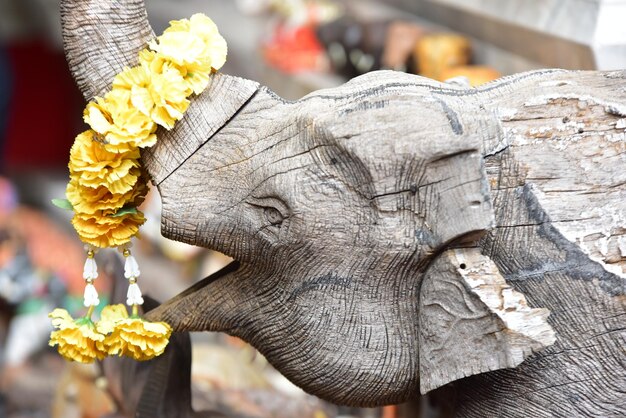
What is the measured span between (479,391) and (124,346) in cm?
48

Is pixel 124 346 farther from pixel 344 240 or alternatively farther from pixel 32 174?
pixel 32 174

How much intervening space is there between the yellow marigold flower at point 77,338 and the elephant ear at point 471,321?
457mm

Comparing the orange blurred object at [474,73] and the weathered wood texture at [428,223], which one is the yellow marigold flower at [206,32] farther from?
the orange blurred object at [474,73]

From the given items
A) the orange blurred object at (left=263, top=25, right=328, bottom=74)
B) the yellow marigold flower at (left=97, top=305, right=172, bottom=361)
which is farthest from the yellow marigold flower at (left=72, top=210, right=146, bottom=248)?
the orange blurred object at (left=263, top=25, right=328, bottom=74)

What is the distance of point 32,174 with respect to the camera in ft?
17.6

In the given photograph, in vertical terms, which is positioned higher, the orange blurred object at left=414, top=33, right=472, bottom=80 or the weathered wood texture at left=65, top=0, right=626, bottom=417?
the orange blurred object at left=414, top=33, right=472, bottom=80

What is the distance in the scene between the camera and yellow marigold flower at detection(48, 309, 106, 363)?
4.55 feet

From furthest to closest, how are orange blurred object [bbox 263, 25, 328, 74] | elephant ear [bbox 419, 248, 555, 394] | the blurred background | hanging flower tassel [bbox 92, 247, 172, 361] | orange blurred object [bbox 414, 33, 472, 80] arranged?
orange blurred object [bbox 263, 25, 328, 74]
orange blurred object [bbox 414, 33, 472, 80]
the blurred background
hanging flower tassel [bbox 92, 247, 172, 361]
elephant ear [bbox 419, 248, 555, 394]

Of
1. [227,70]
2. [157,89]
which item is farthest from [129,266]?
[227,70]

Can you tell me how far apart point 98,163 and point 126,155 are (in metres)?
0.04

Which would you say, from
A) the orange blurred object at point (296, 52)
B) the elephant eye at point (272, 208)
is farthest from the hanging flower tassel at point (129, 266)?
the orange blurred object at point (296, 52)

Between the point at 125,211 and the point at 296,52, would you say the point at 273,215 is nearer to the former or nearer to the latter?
the point at 125,211

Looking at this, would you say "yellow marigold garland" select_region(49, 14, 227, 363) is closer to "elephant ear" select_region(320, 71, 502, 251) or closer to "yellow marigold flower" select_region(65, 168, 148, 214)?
"yellow marigold flower" select_region(65, 168, 148, 214)

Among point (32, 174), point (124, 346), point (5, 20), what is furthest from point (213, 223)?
point (5, 20)
